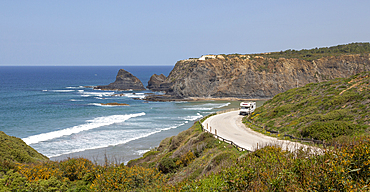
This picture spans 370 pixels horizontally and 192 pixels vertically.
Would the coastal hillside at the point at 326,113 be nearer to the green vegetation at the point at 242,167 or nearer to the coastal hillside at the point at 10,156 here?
the green vegetation at the point at 242,167

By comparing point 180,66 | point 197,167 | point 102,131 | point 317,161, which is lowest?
point 102,131

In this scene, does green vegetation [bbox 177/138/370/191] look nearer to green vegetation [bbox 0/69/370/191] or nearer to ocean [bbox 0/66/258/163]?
green vegetation [bbox 0/69/370/191]

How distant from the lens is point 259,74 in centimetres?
9406

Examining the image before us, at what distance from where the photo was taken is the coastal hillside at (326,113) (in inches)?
727

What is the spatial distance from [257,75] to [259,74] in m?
0.88

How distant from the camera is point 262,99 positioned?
291ft

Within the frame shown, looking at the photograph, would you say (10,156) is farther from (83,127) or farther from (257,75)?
(257,75)

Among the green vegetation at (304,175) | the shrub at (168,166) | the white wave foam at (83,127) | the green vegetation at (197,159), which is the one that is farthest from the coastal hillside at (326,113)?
the white wave foam at (83,127)

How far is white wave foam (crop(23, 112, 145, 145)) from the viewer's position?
3596cm

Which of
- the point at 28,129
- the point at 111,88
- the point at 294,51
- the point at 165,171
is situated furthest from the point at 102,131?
the point at 294,51

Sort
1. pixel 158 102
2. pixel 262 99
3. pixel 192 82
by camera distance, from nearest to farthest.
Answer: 1. pixel 158 102
2. pixel 262 99
3. pixel 192 82

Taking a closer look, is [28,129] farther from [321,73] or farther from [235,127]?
[321,73]

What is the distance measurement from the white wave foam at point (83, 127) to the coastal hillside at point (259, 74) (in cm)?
3672

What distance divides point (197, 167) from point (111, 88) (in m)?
102
